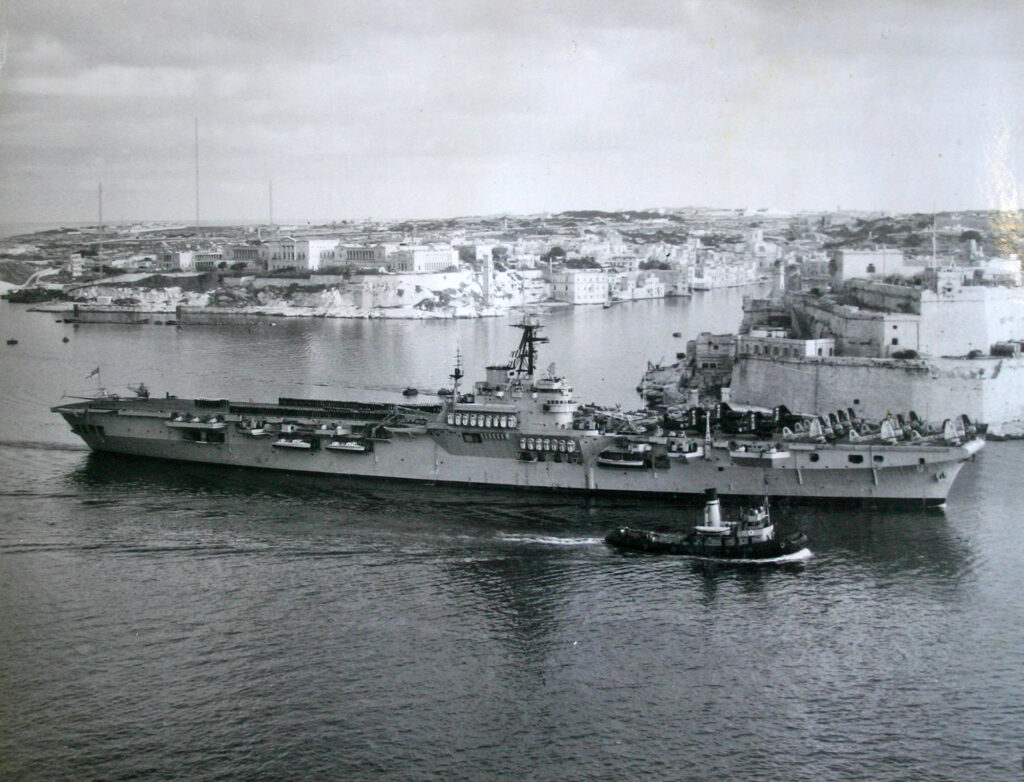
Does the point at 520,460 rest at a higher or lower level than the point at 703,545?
higher

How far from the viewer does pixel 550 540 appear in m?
13.6

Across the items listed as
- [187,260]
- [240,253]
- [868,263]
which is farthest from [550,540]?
[240,253]

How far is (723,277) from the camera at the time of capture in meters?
58.5

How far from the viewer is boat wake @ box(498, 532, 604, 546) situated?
13429mm

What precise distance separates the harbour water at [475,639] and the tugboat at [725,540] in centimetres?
30

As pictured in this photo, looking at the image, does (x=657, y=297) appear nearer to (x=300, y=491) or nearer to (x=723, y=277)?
(x=723, y=277)

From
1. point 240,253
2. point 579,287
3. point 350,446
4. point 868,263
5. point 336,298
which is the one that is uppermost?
point 240,253

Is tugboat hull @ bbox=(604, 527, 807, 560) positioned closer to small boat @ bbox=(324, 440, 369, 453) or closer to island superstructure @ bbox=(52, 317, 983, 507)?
island superstructure @ bbox=(52, 317, 983, 507)

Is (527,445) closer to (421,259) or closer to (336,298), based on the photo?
(336,298)

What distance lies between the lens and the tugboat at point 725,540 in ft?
41.5

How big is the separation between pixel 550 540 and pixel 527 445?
2894 mm

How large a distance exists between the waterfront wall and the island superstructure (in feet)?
4.72

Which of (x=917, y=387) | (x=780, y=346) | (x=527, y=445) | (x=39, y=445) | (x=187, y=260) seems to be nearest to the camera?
(x=527, y=445)

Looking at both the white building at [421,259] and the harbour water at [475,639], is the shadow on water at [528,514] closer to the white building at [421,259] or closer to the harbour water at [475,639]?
the harbour water at [475,639]
